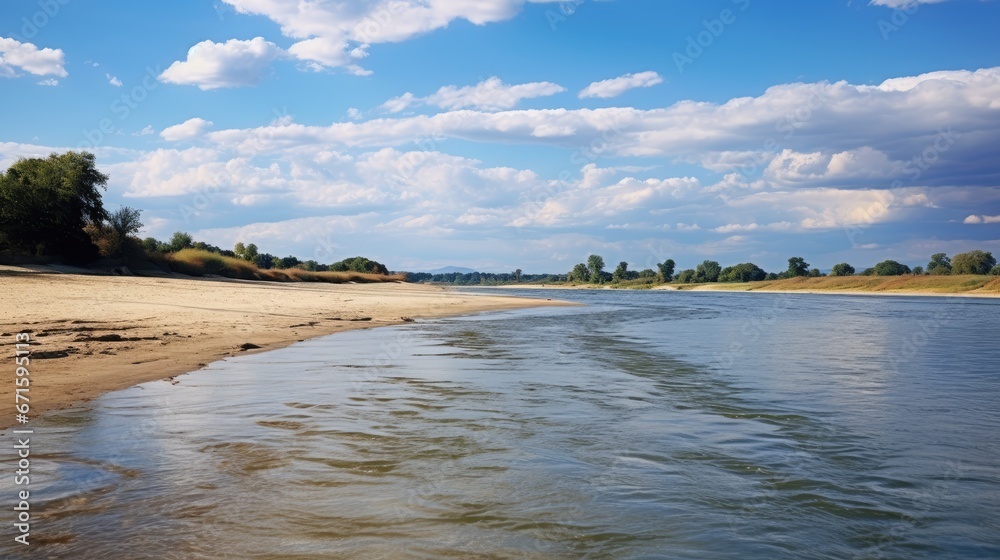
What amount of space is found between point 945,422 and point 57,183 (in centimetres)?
5808

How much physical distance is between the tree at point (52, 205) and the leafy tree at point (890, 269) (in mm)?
160631

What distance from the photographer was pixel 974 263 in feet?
412

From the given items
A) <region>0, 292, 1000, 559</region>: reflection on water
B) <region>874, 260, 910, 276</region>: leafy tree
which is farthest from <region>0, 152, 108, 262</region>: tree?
<region>874, 260, 910, 276</region>: leafy tree

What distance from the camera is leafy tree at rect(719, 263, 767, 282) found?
628ft

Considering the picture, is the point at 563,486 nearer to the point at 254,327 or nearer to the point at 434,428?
the point at 434,428

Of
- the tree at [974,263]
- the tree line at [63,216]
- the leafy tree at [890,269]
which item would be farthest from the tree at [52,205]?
the leafy tree at [890,269]

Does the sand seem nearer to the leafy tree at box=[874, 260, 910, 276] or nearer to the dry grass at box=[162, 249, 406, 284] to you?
the dry grass at box=[162, 249, 406, 284]

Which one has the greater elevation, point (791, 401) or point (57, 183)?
point (57, 183)

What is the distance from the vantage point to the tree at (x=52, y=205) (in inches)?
1829

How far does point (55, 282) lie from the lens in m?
29.7

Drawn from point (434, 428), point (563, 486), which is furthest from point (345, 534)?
point (434, 428)

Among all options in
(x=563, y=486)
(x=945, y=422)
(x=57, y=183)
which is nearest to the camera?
(x=563, y=486)

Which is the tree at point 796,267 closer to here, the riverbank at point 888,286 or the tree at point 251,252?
the riverbank at point 888,286

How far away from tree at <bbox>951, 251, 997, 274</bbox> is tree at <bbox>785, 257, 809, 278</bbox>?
54270 millimetres
